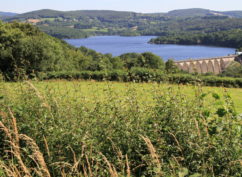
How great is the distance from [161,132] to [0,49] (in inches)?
1050

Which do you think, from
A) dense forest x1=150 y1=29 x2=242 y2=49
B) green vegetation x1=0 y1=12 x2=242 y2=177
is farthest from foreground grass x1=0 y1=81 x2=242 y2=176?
dense forest x1=150 y1=29 x2=242 y2=49

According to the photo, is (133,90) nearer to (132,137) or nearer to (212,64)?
(132,137)

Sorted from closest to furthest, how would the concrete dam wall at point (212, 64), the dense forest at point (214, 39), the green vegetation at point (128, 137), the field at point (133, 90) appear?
the green vegetation at point (128, 137), the field at point (133, 90), the concrete dam wall at point (212, 64), the dense forest at point (214, 39)

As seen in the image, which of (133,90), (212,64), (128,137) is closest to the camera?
(128,137)

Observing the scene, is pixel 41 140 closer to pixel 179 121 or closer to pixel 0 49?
pixel 179 121

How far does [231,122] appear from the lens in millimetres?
3641

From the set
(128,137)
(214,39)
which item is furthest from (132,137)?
(214,39)

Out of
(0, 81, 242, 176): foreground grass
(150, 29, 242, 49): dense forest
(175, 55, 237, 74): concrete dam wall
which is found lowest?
(175, 55, 237, 74): concrete dam wall

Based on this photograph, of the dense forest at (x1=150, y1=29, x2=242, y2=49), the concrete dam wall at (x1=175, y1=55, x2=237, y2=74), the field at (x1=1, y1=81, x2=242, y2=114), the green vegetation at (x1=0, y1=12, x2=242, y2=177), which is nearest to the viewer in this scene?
the green vegetation at (x1=0, y1=12, x2=242, y2=177)

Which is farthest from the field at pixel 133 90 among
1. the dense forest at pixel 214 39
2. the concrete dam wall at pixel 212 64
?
the dense forest at pixel 214 39

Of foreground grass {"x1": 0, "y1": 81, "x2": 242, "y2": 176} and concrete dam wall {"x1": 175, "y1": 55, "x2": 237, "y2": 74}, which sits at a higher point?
foreground grass {"x1": 0, "y1": 81, "x2": 242, "y2": 176}

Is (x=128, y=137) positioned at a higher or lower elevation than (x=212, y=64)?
higher

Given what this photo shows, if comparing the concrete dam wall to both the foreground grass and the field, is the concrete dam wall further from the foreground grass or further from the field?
the foreground grass

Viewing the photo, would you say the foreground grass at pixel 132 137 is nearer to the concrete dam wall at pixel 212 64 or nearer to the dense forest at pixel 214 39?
the concrete dam wall at pixel 212 64
